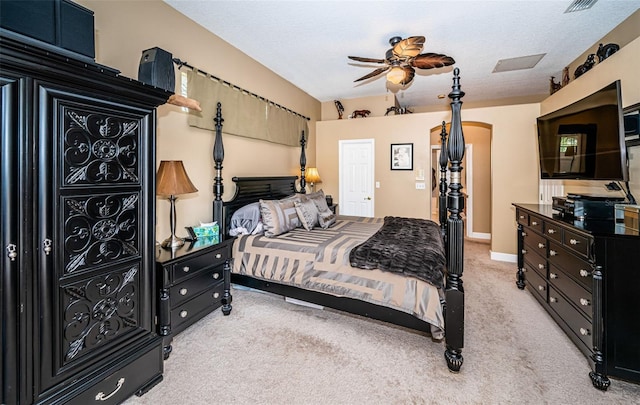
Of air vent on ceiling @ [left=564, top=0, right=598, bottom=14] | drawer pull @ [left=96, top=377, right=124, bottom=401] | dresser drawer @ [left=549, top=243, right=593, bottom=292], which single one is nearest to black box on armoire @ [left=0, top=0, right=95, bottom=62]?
drawer pull @ [left=96, top=377, right=124, bottom=401]

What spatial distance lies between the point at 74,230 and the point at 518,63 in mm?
5334

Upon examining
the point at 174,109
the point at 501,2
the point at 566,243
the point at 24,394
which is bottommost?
the point at 24,394

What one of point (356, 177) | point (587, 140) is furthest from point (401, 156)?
point (587, 140)

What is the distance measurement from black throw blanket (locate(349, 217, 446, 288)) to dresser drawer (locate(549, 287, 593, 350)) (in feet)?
3.29

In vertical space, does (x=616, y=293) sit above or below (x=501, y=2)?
below

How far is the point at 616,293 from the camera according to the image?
1.80 metres

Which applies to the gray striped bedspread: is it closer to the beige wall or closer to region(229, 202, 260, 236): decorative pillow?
region(229, 202, 260, 236): decorative pillow

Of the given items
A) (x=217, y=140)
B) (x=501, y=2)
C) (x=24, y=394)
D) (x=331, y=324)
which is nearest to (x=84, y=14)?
(x=217, y=140)

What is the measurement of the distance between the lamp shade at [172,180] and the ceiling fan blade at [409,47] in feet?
7.85

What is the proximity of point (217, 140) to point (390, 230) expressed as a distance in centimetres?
224

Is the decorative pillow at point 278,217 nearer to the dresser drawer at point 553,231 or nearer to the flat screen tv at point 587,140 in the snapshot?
the dresser drawer at point 553,231

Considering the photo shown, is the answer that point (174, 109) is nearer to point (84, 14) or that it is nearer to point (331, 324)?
point (84, 14)

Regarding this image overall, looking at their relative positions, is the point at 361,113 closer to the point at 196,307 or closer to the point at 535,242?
the point at 535,242

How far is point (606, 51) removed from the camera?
284cm
